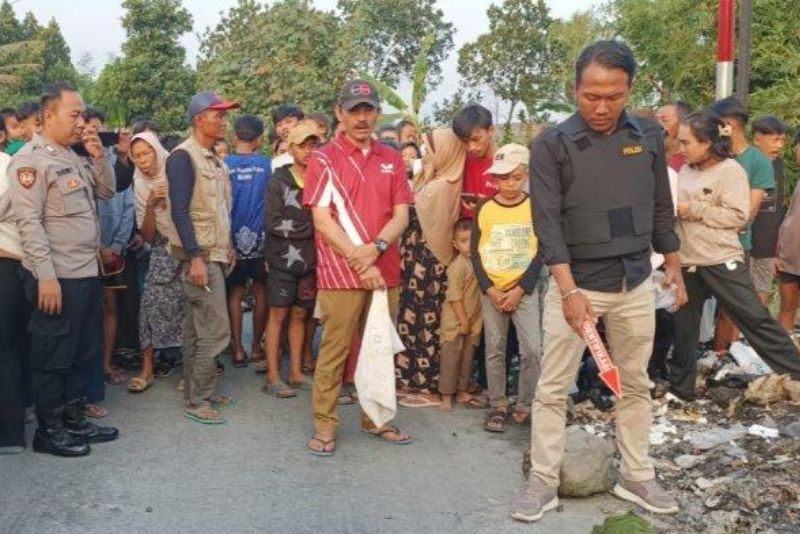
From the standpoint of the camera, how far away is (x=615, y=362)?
13.9 ft

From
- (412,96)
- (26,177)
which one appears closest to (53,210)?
(26,177)

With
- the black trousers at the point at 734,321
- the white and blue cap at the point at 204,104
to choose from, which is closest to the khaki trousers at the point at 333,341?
the white and blue cap at the point at 204,104

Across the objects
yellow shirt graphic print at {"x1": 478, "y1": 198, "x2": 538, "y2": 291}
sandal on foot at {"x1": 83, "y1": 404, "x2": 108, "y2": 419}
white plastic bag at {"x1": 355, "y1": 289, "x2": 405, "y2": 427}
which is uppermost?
yellow shirt graphic print at {"x1": 478, "y1": 198, "x2": 538, "y2": 291}

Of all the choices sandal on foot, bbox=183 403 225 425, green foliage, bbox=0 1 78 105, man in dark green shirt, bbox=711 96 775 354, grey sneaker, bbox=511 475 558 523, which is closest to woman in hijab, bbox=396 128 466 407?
sandal on foot, bbox=183 403 225 425

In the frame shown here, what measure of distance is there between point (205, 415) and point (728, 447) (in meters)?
3.25

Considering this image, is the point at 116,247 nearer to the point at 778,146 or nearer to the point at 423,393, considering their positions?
the point at 423,393

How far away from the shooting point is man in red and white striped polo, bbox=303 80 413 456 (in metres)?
4.85

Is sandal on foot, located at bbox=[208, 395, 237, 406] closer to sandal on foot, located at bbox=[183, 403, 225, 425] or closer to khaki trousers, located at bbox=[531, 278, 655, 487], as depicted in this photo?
sandal on foot, located at bbox=[183, 403, 225, 425]

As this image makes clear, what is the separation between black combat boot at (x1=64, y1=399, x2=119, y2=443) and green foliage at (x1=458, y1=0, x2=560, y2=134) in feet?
92.5

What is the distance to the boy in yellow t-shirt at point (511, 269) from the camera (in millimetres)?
5316

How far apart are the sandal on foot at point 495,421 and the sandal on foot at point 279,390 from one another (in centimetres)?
148

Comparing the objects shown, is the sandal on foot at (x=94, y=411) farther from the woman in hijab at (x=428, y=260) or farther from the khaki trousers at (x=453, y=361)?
the khaki trousers at (x=453, y=361)

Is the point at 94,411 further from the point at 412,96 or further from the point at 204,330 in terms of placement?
the point at 412,96

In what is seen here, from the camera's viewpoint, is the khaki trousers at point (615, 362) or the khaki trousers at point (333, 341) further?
the khaki trousers at point (333, 341)
